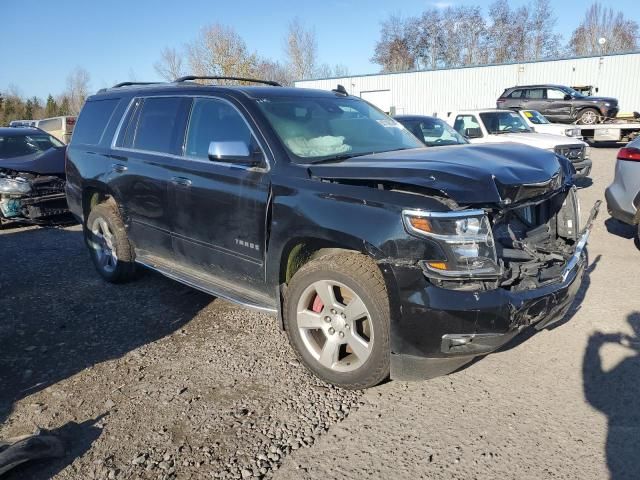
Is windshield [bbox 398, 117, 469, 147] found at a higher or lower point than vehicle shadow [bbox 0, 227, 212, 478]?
higher

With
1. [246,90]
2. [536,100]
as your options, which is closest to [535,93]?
[536,100]

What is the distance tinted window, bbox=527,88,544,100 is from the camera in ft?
68.9

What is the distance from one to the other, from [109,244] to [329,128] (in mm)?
2856

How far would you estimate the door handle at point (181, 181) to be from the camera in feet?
13.2

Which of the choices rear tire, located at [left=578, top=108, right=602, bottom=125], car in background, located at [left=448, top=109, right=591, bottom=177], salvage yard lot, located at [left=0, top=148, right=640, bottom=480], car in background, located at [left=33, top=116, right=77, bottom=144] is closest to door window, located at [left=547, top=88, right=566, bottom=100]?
rear tire, located at [left=578, top=108, right=602, bottom=125]

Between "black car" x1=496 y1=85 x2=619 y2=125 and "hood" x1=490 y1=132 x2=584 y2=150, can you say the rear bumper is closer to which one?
"hood" x1=490 y1=132 x2=584 y2=150

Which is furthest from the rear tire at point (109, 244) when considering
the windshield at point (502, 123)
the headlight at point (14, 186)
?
the windshield at point (502, 123)

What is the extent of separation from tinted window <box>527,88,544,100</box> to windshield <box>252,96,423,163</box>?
19.2 metres

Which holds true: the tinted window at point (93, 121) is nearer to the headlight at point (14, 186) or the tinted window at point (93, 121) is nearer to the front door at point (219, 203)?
the front door at point (219, 203)

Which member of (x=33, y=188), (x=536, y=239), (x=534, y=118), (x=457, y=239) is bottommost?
(x=33, y=188)

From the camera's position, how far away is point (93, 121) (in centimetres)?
546

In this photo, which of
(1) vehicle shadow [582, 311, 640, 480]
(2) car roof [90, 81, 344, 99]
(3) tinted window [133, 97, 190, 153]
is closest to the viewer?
(1) vehicle shadow [582, 311, 640, 480]

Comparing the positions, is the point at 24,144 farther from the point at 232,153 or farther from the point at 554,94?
the point at 554,94

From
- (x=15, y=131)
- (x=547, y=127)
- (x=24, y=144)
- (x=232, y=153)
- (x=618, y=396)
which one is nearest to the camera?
(x=618, y=396)
